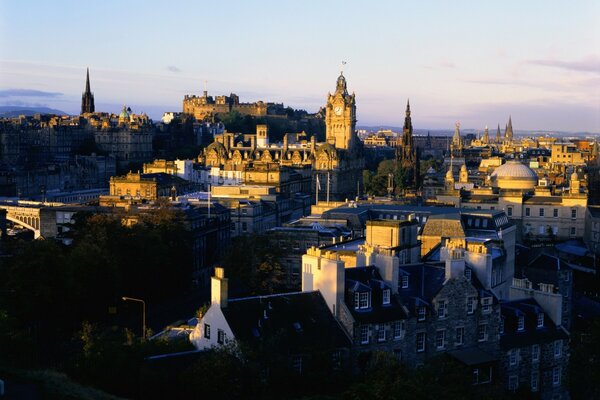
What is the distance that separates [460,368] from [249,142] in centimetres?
11465

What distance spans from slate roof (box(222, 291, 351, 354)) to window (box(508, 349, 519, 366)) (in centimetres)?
806

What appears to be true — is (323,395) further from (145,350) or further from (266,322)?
(145,350)

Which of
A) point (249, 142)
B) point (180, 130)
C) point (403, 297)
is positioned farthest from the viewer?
point (180, 130)

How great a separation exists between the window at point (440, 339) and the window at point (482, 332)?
1.63m

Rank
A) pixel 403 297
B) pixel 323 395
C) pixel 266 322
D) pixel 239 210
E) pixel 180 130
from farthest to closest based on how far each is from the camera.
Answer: pixel 180 130, pixel 239 210, pixel 403 297, pixel 266 322, pixel 323 395

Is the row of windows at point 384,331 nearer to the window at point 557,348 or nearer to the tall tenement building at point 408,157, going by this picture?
the window at point 557,348

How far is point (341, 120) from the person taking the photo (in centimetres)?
14975

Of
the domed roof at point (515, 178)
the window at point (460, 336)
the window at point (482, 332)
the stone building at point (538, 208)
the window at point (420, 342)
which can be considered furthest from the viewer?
the domed roof at point (515, 178)

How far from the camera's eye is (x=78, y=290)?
157 ft

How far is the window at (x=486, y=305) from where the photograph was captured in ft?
128

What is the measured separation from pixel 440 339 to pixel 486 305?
2570 mm

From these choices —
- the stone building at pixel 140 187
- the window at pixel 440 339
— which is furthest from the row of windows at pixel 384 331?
the stone building at pixel 140 187

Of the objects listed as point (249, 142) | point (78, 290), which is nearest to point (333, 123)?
point (249, 142)

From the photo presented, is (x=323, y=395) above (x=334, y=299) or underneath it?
underneath
